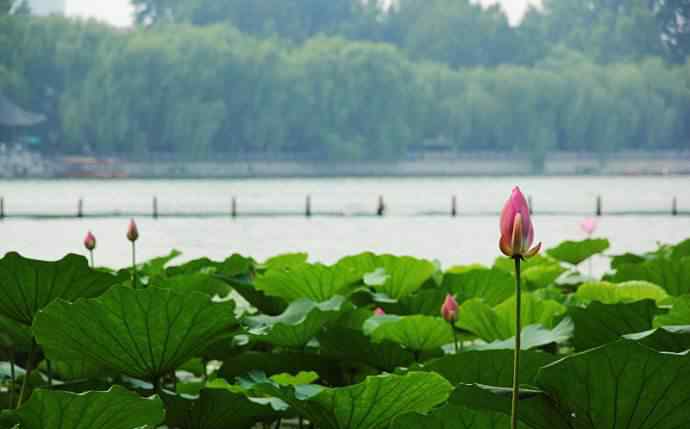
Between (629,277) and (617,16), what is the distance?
65070 millimetres

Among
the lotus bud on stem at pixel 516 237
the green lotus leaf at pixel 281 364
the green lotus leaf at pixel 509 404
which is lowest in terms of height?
the green lotus leaf at pixel 281 364

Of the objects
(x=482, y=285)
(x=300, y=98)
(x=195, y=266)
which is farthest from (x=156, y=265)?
(x=300, y=98)

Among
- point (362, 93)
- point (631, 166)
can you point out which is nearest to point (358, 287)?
point (362, 93)

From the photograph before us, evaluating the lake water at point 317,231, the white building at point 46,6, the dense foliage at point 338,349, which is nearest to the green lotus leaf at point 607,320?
the dense foliage at point 338,349

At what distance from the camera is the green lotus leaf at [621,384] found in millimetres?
769

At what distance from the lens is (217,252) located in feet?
38.5

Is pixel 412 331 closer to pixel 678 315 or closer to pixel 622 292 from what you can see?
pixel 678 315

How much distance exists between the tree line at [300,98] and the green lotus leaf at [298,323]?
41083mm

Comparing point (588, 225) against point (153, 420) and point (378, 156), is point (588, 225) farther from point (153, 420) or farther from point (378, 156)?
point (378, 156)

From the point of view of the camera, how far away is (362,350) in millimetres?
1194

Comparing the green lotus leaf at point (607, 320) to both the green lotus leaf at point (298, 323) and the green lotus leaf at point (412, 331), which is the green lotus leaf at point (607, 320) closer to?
the green lotus leaf at point (412, 331)

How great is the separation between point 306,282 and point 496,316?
26 centimetres

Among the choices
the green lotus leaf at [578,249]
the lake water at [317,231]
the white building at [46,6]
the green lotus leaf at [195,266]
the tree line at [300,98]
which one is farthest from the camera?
the white building at [46,6]

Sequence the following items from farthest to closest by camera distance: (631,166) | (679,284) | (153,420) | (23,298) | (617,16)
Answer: (617,16)
(631,166)
(679,284)
(23,298)
(153,420)
